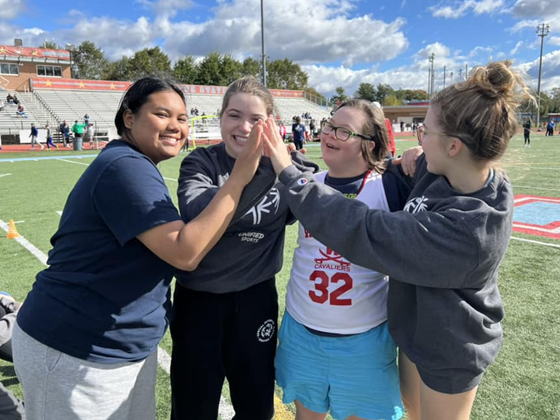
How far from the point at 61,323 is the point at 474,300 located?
146 centimetres

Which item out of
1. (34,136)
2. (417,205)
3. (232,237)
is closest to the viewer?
(417,205)

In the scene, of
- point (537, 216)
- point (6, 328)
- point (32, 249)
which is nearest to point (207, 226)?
point (6, 328)

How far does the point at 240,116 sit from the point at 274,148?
1.59 feet

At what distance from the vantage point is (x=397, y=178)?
6.60ft

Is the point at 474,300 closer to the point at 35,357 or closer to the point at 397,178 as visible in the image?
the point at 397,178

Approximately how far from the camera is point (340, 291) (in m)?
1.86

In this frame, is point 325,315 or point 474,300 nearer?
point 474,300

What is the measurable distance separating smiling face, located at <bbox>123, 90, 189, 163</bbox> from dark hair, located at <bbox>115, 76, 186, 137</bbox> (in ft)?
0.05

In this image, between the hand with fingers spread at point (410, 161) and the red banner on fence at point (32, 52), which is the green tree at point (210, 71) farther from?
the hand with fingers spread at point (410, 161)

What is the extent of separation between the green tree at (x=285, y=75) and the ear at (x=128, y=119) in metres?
81.7

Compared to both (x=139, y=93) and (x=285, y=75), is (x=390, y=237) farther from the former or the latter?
(x=285, y=75)

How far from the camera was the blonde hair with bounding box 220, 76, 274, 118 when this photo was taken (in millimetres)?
1932

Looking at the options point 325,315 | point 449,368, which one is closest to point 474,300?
point 449,368

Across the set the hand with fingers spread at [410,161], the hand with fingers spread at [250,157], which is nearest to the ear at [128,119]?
the hand with fingers spread at [250,157]
